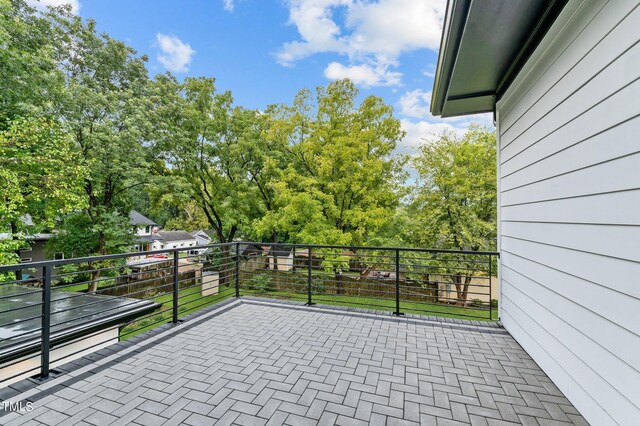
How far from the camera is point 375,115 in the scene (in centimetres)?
884

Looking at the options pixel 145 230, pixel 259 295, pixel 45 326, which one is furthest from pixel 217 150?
pixel 145 230

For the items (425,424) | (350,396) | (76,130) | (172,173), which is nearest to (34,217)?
(76,130)

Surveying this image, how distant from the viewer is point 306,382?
2.17m

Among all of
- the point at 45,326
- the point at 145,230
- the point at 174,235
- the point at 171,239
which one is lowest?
the point at 171,239

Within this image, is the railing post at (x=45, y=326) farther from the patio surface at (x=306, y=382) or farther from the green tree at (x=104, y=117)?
the green tree at (x=104, y=117)

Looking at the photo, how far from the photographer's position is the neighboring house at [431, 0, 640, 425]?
1432 mm

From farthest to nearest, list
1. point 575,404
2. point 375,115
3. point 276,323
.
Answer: point 375,115, point 276,323, point 575,404

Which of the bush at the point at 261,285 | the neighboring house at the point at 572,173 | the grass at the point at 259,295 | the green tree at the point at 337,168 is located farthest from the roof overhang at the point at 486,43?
the green tree at the point at 337,168

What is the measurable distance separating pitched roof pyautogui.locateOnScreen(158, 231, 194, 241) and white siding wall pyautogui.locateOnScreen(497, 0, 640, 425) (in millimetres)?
29085

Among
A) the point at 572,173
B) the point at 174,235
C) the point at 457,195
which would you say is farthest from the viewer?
the point at 174,235

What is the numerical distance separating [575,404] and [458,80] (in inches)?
109

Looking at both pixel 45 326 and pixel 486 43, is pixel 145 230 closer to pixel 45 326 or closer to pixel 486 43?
pixel 45 326

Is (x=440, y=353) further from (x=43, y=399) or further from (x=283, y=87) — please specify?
(x=283, y=87)

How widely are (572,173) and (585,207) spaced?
281mm
